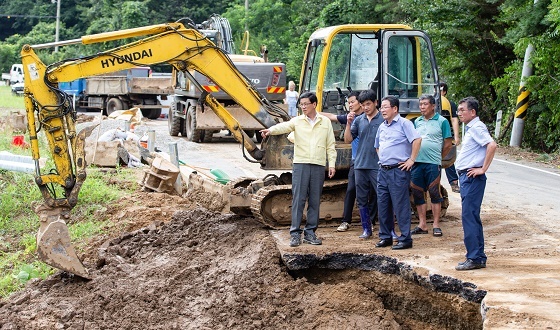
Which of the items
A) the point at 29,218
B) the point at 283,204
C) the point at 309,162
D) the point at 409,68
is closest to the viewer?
the point at 309,162

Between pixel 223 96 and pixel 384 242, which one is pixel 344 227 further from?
pixel 223 96

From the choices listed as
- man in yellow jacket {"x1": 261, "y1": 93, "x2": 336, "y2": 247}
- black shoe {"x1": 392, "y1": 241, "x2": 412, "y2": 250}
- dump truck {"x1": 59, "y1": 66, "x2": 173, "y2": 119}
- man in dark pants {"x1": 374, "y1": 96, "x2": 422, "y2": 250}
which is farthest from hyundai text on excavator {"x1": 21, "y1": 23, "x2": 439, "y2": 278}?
dump truck {"x1": 59, "y1": 66, "x2": 173, "y2": 119}

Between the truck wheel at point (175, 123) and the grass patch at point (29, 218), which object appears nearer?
the grass patch at point (29, 218)

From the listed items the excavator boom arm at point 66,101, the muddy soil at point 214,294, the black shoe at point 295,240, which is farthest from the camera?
the black shoe at point 295,240

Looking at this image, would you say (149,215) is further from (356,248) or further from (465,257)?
(465,257)

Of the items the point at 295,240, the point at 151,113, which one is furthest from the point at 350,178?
the point at 151,113

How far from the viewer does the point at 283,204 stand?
10602mm

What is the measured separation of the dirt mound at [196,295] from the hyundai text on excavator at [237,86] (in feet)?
1.65

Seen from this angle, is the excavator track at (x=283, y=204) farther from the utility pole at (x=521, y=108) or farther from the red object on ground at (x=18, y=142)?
the utility pole at (x=521, y=108)

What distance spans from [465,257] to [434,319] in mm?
1013

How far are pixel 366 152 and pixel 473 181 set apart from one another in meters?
1.90

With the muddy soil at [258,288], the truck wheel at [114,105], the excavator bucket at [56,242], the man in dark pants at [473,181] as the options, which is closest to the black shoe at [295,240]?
the muddy soil at [258,288]

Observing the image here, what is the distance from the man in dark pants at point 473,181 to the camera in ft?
26.4

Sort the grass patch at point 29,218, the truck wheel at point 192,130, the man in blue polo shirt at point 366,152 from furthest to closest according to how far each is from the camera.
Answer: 1. the truck wheel at point 192,130
2. the grass patch at point 29,218
3. the man in blue polo shirt at point 366,152
